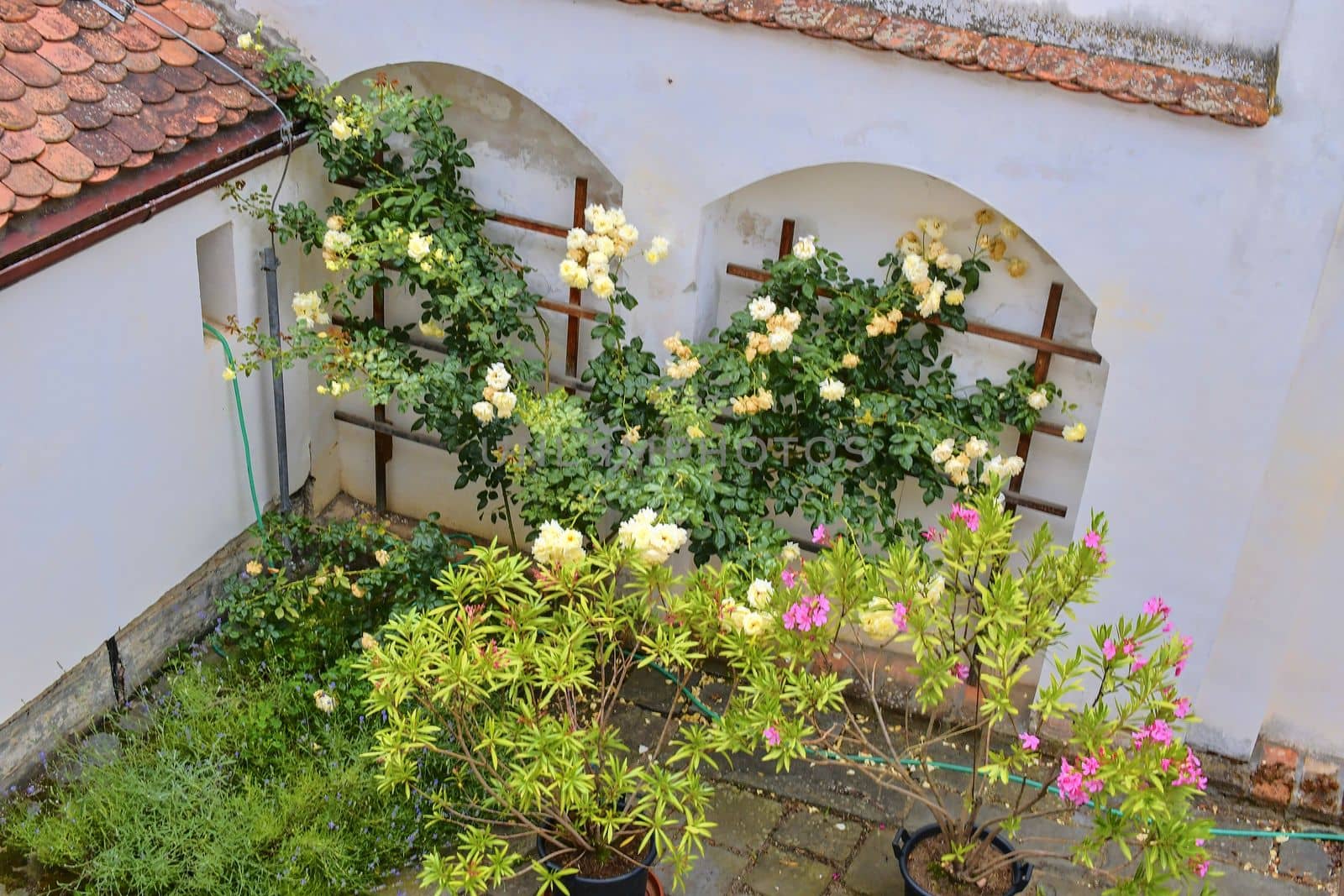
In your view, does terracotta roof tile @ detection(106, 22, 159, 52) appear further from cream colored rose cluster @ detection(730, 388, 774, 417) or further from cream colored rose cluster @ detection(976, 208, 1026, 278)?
cream colored rose cluster @ detection(976, 208, 1026, 278)

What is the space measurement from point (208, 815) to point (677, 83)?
11.5 feet

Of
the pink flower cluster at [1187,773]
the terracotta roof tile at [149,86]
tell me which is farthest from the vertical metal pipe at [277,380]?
the pink flower cluster at [1187,773]

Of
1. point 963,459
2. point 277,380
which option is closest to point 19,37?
point 277,380

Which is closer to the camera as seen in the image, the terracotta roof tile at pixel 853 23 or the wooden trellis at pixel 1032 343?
the terracotta roof tile at pixel 853 23

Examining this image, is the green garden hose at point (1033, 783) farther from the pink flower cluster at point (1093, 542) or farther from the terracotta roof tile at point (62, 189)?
the terracotta roof tile at point (62, 189)

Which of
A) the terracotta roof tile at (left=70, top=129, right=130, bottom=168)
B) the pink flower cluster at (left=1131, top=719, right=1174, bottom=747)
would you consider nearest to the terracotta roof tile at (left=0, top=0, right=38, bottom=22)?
the terracotta roof tile at (left=70, top=129, right=130, bottom=168)

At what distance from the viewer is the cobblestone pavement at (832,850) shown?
562cm

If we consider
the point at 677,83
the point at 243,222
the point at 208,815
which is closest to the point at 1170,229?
the point at 677,83

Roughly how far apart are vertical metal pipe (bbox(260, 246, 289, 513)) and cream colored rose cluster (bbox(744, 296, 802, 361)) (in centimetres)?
216

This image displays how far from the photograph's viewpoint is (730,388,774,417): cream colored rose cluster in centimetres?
593

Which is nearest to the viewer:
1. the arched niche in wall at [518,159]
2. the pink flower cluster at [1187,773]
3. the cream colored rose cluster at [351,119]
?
the pink flower cluster at [1187,773]

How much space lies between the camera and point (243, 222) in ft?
20.7

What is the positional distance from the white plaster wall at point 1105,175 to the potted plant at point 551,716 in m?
1.74

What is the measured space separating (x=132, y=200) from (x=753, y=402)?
2.62 meters
